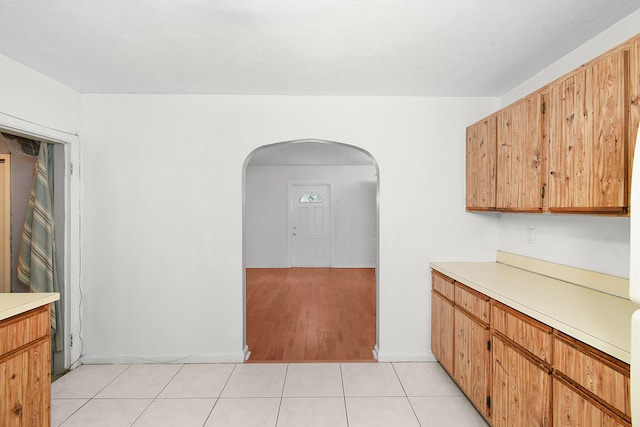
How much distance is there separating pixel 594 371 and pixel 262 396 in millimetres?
2081

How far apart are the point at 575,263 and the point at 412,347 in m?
1.53

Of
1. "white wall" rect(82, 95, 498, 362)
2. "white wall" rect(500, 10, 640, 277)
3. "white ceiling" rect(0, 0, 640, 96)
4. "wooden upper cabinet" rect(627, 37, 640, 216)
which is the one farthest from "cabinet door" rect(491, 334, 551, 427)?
"white ceiling" rect(0, 0, 640, 96)

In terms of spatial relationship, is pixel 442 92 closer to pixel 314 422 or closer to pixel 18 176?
pixel 314 422

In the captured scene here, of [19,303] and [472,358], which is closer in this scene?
[19,303]

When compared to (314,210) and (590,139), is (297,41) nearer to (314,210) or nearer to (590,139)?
(590,139)

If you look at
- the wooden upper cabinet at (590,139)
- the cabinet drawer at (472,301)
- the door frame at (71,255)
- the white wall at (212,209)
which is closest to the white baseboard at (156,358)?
the white wall at (212,209)

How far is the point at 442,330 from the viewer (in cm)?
279

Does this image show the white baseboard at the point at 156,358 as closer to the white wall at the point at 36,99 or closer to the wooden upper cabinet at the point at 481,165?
the white wall at the point at 36,99

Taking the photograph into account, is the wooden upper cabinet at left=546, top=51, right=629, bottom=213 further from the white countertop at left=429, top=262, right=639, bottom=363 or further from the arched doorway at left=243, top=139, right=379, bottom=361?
the arched doorway at left=243, top=139, right=379, bottom=361

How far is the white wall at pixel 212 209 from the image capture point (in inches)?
120

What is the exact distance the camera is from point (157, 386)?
2652 millimetres

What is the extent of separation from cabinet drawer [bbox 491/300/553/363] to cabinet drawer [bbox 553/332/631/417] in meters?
0.06

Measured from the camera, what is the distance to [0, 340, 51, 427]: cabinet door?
5.40 feet

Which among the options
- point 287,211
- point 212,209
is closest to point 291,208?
point 287,211
